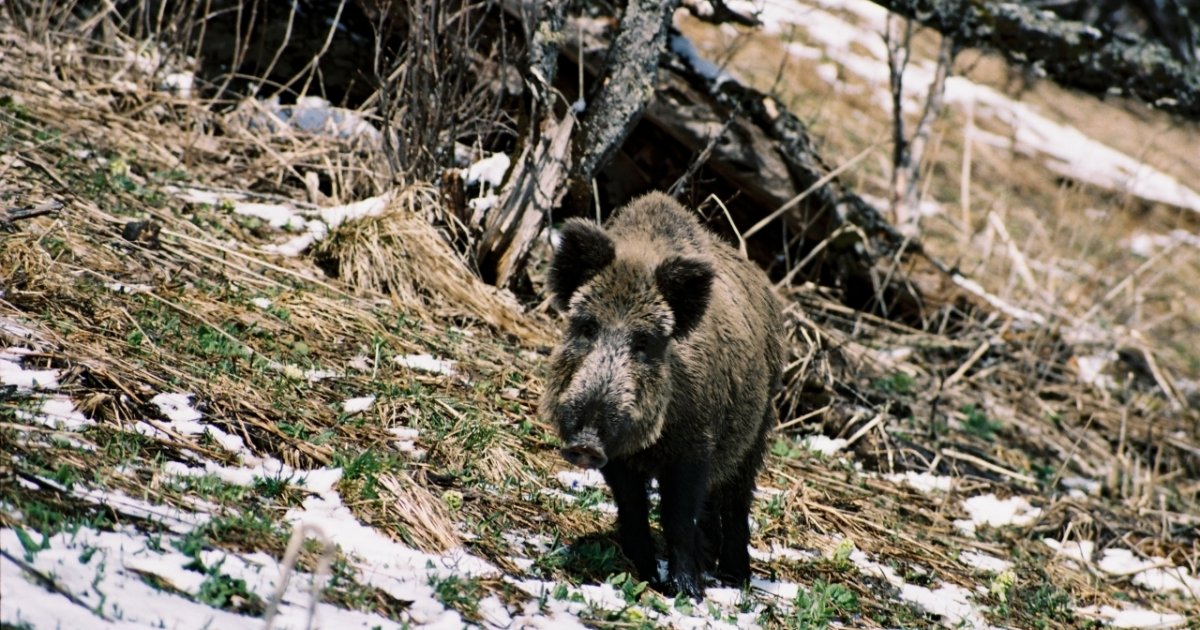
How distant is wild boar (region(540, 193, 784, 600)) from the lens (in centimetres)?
469

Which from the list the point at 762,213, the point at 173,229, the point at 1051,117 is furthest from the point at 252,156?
the point at 1051,117

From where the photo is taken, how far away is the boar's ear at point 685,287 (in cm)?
500

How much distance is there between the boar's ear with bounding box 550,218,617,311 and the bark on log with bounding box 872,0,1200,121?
18.3ft

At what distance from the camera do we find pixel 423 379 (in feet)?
22.0

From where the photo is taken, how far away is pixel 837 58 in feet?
65.1

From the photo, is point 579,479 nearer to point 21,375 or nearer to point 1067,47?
point 21,375

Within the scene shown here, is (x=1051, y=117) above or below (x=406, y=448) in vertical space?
above

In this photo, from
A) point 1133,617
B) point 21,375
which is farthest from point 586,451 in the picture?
point 1133,617

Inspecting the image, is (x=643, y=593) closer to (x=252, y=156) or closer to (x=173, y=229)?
(x=173, y=229)

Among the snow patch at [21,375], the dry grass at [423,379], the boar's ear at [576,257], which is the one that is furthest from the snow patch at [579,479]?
the snow patch at [21,375]

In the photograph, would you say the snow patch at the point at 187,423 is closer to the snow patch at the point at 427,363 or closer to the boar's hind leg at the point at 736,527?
the snow patch at the point at 427,363

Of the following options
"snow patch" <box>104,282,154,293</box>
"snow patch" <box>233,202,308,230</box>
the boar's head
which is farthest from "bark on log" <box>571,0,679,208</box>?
"snow patch" <box>104,282,154,293</box>

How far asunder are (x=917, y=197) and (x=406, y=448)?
8.35 meters

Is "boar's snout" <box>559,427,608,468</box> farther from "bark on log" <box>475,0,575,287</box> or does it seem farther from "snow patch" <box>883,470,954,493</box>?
"snow patch" <box>883,470,954,493</box>
